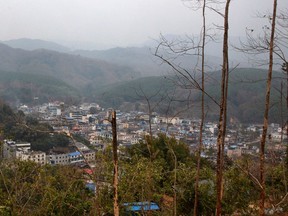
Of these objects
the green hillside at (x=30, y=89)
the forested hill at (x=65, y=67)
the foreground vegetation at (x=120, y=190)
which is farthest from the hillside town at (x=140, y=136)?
the forested hill at (x=65, y=67)

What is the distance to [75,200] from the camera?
16.2 feet

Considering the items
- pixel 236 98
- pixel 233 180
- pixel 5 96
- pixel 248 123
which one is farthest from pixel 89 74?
pixel 233 180

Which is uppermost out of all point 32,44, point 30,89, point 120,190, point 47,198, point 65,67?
point 32,44

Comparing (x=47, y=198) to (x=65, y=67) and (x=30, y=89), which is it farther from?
(x=65, y=67)

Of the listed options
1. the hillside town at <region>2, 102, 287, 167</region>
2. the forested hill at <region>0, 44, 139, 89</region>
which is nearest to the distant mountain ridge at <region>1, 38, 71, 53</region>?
the forested hill at <region>0, 44, 139, 89</region>

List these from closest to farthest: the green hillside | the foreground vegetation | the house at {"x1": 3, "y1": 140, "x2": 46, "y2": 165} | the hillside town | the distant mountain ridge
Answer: the foreground vegetation → the house at {"x1": 3, "y1": 140, "x2": 46, "y2": 165} → the hillside town → the green hillside → the distant mountain ridge

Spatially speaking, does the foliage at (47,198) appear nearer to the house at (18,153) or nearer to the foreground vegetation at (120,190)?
the foreground vegetation at (120,190)

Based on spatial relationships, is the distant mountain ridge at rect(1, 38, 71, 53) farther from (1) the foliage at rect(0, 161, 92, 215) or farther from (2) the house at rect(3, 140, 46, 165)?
(1) the foliage at rect(0, 161, 92, 215)

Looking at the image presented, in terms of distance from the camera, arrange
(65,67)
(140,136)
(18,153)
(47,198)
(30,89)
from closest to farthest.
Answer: (47,198) < (18,153) < (140,136) < (30,89) < (65,67)

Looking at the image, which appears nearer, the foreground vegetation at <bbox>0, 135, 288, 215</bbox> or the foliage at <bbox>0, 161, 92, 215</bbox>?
the foliage at <bbox>0, 161, 92, 215</bbox>

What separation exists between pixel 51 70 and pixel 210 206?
239 ft

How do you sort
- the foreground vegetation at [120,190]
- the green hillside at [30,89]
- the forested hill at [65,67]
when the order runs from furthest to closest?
the forested hill at [65,67] < the green hillside at [30,89] < the foreground vegetation at [120,190]

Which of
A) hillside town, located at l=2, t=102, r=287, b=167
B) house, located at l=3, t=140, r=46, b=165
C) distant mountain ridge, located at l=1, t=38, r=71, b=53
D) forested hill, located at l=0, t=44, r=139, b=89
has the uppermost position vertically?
distant mountain ridge, located at l=1, t=38, r=71, b=53

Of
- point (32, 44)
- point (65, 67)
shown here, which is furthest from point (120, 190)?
point (32, 44)
